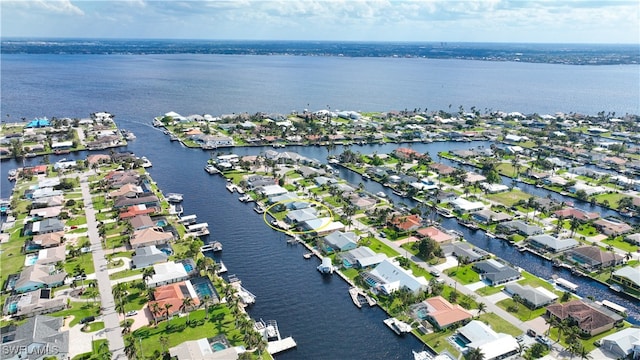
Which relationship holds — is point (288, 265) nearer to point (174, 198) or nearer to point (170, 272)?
point (170, 272)

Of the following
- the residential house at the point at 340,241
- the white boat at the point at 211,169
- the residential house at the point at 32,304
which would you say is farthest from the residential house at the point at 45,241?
the white boat at the point at 211,169

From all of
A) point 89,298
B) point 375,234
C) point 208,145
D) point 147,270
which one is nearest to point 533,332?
point 375,234

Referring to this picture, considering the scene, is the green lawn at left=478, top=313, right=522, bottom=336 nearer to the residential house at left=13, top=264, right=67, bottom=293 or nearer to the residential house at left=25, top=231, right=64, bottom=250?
the residential house at left=13, top=264, right=67, bottom=293

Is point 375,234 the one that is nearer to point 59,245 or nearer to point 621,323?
point 621,323

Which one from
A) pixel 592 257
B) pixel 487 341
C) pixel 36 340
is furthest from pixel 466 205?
pixel 36 340

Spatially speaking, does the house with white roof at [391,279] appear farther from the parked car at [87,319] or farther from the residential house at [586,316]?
the parked car at [87,319]

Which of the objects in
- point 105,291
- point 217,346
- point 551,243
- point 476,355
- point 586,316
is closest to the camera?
point 476,355
